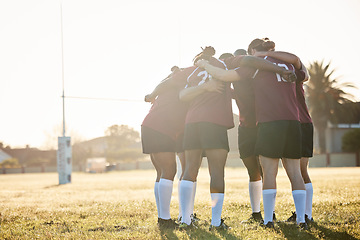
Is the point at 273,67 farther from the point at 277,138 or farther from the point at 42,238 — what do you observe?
the point at 42,238

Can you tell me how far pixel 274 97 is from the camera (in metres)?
4.26

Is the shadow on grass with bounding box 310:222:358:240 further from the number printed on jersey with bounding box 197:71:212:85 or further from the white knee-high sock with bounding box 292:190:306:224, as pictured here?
the number printed on jersey with bounding box 197:71:212:85

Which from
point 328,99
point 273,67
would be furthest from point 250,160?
point 328,99

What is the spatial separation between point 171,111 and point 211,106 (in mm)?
636

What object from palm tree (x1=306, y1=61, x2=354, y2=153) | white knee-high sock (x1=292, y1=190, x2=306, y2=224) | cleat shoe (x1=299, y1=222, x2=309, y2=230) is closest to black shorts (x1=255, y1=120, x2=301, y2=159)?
white knee-high sock (x1=292, y1=190, x2=306, y2=224)

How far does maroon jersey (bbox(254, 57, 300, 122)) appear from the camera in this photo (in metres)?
4.24

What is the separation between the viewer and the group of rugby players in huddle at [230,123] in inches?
167

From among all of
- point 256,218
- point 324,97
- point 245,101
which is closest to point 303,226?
point 256,218

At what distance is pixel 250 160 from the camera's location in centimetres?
502

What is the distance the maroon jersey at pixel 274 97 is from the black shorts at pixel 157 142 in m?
1.06

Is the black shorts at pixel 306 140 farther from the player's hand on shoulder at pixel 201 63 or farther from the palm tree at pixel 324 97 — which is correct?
the palm tree at pixel 324 97

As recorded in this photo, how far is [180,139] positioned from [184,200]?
2.69 feet

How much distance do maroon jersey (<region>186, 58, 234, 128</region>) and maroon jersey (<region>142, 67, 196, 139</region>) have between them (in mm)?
276

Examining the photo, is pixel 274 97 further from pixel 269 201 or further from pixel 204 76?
pixel 269 201
